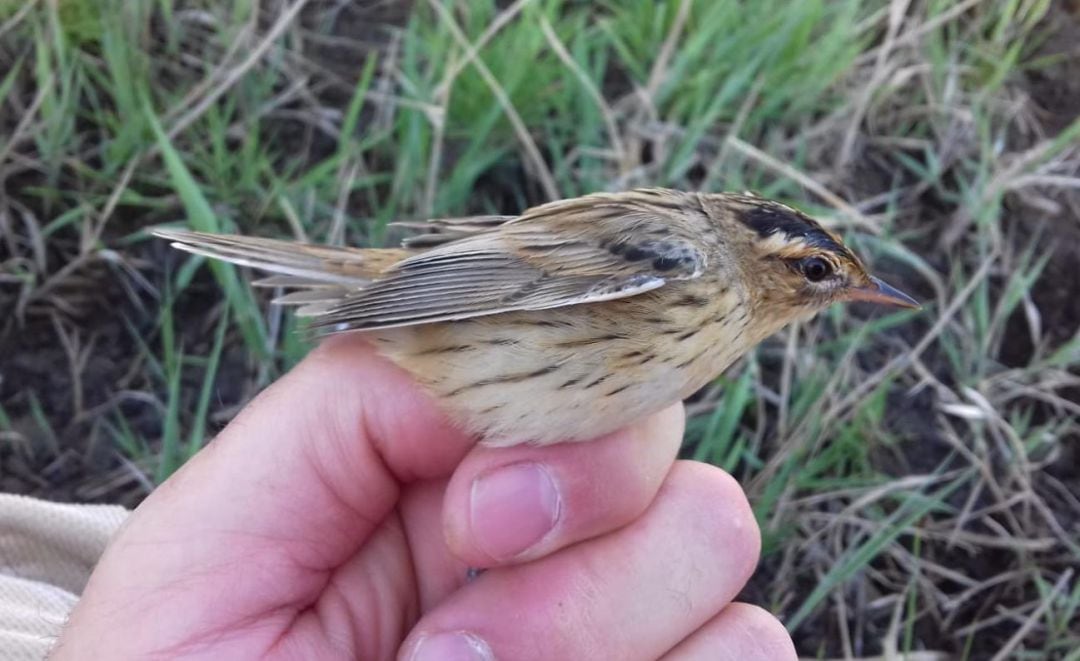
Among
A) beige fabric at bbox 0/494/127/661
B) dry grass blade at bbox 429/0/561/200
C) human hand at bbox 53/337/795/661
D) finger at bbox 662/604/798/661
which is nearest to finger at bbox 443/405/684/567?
human hand at bbox 53/337/795/661

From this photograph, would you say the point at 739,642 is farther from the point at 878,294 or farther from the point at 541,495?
the point at 878,294

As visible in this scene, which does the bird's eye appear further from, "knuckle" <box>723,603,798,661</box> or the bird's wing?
"knuckle" <box>723,603,798,661</box>

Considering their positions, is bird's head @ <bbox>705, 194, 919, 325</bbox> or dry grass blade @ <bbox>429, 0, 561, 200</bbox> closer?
bird's head @ <bbox>705, 194, 919, 325</bbox>

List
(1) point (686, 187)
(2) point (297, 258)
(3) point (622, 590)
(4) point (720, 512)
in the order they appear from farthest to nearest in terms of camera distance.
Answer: (1) point (686, 187) < (2) point (297, 258) < (4) point (720, 512) < (3) point (622, 590)

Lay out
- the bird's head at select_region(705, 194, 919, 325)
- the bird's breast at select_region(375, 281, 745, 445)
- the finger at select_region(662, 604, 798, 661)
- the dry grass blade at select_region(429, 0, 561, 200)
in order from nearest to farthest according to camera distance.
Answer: the bird's breast at select_region(375, 281, 745, 445) → the finger at select_region(662, 604, 798, 661) → the bird's head at select_region(705, 194, 919, 325) → the dry grass blade at select_region(429, 0, 561, 200)

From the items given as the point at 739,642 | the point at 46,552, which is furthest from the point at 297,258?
the point at 739,642

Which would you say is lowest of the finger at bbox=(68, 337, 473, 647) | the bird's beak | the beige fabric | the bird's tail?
the beige fabric

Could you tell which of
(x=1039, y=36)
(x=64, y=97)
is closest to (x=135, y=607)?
(x=64, y=97)
